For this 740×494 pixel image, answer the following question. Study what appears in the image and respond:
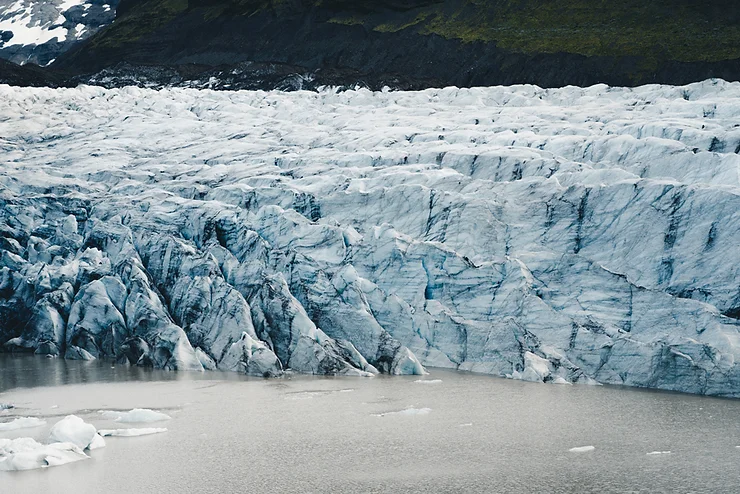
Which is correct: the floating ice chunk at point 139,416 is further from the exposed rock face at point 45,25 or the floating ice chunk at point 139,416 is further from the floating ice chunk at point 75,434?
the exposed rock face at point 45,25

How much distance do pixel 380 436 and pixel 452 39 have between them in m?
44.4

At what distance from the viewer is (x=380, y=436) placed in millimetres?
16469

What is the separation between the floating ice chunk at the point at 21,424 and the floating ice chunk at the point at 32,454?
138 centimetres

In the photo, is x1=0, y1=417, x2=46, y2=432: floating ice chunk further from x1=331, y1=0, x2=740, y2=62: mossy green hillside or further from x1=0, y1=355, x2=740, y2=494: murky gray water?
x1=331, y1=0, x2=740, y2=62: mossy green hillside

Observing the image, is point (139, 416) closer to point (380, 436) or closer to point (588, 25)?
point (380, 436)

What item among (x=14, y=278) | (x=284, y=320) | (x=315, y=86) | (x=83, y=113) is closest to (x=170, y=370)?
(x=284, y=320)

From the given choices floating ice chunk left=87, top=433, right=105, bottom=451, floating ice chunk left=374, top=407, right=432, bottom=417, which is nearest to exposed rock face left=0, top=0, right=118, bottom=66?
floating ice chunk left=374, top=407, right=432, bottom=417

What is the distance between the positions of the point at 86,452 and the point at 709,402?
38.7 ft

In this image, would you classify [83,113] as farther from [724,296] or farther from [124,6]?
[124,6]

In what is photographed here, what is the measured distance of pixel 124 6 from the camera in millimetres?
83625

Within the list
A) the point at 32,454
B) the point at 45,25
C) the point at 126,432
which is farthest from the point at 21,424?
the point at 45,25

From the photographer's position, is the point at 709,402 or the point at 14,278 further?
the point at 14,278

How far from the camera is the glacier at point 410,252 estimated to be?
21438 mm

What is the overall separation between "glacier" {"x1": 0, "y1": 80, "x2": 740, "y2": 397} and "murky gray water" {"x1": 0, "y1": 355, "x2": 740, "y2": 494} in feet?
3.59
